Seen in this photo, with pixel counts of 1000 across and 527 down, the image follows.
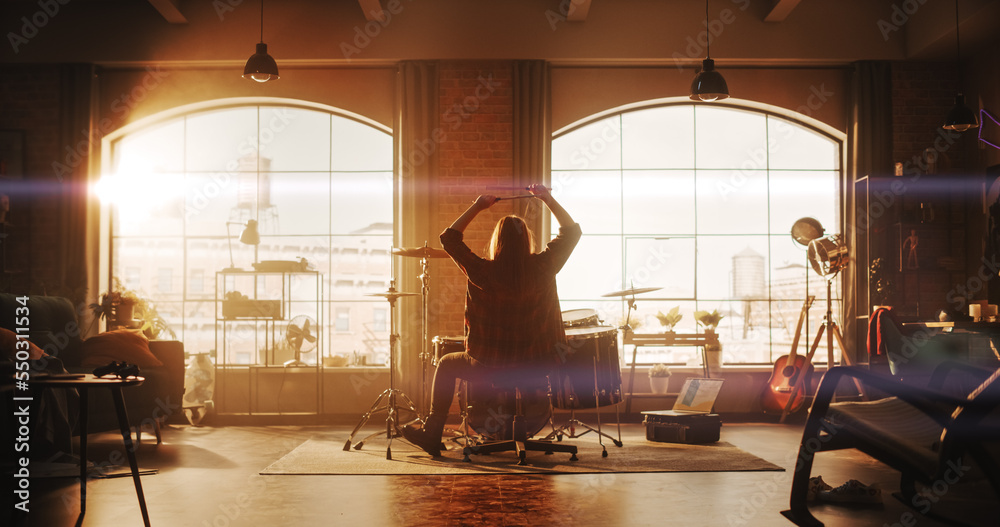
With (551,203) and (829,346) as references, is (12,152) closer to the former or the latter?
(551,203)

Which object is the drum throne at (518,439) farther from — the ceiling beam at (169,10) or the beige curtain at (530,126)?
the ceiling beam at (169,10)

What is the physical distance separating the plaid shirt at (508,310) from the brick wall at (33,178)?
184 inches

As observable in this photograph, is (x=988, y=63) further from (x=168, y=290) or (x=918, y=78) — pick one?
(x=168, y=290)

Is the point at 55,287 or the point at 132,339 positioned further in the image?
the point at 55,287

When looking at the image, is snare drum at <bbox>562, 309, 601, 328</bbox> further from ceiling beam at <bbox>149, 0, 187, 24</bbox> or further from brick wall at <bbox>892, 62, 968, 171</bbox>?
ceiling beam at <bbox>149, 0, 187, 24</bbox>

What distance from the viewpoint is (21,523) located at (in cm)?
308

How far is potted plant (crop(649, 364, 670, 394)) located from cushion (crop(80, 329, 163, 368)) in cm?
414

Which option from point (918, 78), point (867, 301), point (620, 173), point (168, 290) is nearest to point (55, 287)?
point (168, 290)

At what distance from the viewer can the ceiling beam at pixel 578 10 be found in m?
6.85

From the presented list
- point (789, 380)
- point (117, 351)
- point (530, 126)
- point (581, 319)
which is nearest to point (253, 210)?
point (117, 351)

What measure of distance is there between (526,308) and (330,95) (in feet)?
13.3

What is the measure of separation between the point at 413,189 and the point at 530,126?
121 cm

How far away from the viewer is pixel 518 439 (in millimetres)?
4750

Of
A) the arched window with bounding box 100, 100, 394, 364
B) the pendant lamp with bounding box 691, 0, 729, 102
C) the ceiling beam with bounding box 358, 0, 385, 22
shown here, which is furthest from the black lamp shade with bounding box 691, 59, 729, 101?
the arched window with bounding box 100, 100, 394, 364
